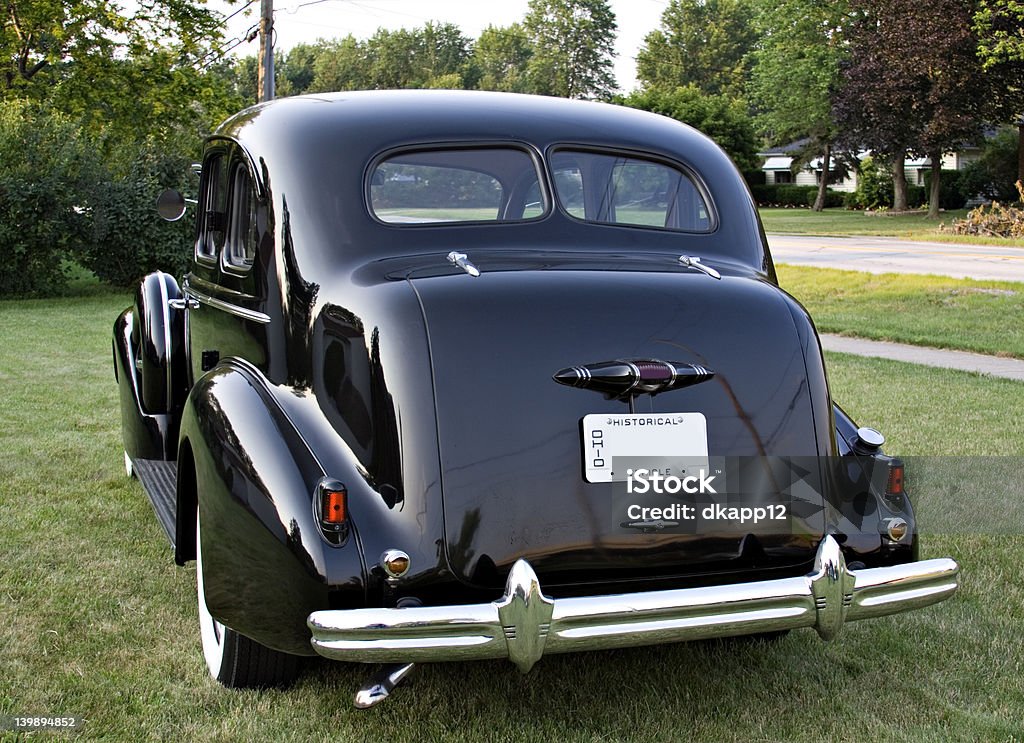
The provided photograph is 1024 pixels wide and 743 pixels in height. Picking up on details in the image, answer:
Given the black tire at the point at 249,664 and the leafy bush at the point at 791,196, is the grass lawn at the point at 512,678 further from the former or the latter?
the leafy bush at the point at 791,196

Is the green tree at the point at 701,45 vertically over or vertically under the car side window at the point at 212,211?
over

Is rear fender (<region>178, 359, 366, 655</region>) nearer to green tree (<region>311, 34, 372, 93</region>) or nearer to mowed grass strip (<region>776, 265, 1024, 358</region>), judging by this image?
mowed grass strip (<region>776, 265, 1024, 358</region>)

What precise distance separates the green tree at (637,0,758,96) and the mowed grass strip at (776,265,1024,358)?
84.9 metres

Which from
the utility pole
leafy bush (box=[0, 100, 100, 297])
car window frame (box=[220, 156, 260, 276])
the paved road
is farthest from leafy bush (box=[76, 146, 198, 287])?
car window frame (box=[220, 156, 260, 276])

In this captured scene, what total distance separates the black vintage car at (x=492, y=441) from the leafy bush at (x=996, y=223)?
24.8 m

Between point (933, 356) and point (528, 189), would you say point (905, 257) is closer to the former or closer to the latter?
point (933, 356)

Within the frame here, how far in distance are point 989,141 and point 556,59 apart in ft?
215

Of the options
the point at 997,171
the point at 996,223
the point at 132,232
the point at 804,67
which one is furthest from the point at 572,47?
the point at 132,232

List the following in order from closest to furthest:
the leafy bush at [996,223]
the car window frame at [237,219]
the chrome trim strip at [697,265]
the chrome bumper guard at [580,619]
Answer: the chrome bumper guard at [580,619] < the chrome trim strip at [697,265] < the car window frame at [237,219] < the leafy bush at [996,223]

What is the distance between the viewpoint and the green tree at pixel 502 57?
109688mm

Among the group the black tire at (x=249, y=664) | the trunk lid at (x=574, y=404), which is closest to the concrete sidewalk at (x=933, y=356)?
the trunk lid at (x=574, y=404)

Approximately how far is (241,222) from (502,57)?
117m

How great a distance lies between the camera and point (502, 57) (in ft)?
382

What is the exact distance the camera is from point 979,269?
18.0 meters
